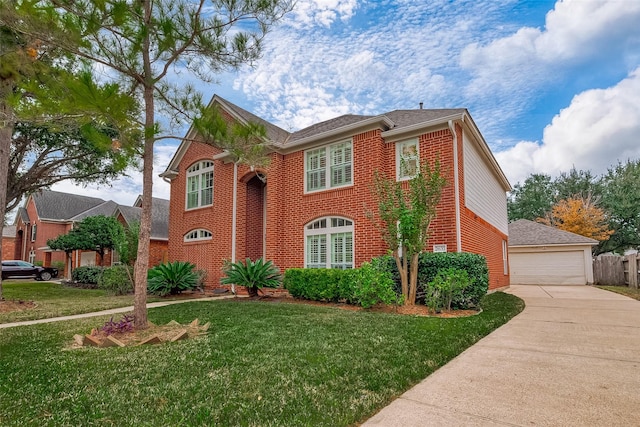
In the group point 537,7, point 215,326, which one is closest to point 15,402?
point 215,326

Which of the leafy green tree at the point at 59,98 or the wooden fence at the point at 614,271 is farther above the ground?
the leafy green tree at the point at 59,98

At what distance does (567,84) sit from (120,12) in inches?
560

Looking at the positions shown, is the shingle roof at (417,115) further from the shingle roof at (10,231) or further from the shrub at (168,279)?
the shingle roof at (10,231)

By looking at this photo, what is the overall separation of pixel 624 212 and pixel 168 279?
106 ft

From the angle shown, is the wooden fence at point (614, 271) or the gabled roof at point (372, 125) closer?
the gabled roof at point (372, 125)

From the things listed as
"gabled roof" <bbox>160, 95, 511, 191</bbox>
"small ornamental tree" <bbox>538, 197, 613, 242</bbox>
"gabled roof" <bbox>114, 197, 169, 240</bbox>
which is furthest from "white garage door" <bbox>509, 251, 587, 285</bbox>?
"gabled roof" <bbox>114, 197, 169, 240</bbox>

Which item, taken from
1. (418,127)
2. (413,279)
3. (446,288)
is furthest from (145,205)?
(418,127)

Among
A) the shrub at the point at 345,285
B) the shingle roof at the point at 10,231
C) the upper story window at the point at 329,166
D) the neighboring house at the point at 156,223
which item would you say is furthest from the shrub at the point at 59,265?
the shrub at the point at 345,285

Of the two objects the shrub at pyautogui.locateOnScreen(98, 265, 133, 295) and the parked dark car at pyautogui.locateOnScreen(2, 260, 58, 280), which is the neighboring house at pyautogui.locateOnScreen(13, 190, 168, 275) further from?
the shrub at pyautogui.locateOnScreen(98, 265, 133, 295)

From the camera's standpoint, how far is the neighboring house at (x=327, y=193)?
388 inches

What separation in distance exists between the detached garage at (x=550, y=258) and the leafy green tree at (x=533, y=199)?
1575 centimetres

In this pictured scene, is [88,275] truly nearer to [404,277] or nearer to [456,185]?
[404,277]

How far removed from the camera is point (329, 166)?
38.2 feet

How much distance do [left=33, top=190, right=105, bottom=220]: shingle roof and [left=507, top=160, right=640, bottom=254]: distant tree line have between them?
38.1 meters
